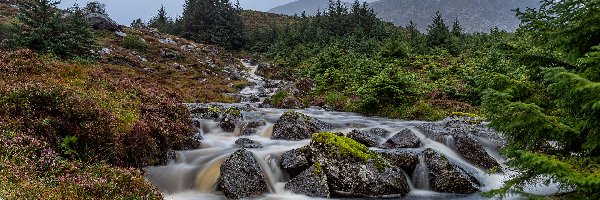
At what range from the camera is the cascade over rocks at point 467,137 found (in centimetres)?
1345

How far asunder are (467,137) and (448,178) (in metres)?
3.31

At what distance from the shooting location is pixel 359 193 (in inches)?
428

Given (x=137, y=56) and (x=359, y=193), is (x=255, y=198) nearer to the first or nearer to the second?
(x=359, y=193)

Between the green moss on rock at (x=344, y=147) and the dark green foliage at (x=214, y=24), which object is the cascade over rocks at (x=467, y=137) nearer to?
the green moss on rock at (x=344, y=147)

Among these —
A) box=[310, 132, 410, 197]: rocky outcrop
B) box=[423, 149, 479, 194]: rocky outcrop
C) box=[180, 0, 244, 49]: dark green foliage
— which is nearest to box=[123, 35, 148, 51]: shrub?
box=[180, 0, 244, 49]: dark green foliage

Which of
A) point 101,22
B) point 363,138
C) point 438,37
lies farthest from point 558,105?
point 101,22

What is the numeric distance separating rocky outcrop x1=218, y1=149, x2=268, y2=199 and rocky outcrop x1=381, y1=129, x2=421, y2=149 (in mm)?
5019

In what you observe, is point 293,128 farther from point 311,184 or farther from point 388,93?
point 388,93

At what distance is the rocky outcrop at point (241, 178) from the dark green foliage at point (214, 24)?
65.9 m

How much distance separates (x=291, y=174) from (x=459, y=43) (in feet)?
145

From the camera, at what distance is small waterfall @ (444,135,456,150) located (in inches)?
563

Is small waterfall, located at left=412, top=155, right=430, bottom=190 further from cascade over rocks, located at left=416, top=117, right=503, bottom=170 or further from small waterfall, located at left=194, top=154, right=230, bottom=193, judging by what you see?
small waterfall, located at left=194, top=154, right=230, bottom=193

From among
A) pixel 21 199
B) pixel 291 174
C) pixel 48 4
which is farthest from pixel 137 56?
pixel 21 199

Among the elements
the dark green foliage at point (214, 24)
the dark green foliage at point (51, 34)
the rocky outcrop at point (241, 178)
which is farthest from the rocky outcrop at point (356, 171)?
the dark green foliage at point (214, 24)
